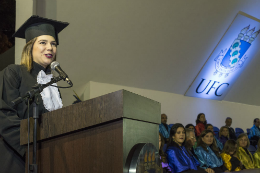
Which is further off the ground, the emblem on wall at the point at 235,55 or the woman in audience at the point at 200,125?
the emblem on wall at the point at 235,55

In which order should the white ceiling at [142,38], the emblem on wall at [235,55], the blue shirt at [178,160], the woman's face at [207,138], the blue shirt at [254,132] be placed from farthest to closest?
the emblem on wall at [235,55], the blue shirt at [254,132], the white ceiling at [142,38], the woman's face at [207,138], the blue shirt at [178,160]

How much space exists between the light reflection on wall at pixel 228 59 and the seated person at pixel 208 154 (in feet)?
11.3

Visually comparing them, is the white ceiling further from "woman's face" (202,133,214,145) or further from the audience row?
"woman's face" (202,133,214,145)

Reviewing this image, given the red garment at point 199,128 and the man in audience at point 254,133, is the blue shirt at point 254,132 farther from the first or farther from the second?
the red garment at point 199,128

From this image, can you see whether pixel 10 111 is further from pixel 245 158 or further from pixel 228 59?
pixel 228 59

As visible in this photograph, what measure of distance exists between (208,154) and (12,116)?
4.36 meters

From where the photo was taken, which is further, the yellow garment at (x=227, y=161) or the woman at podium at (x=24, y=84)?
the yellow garment at (x=227, y=161)

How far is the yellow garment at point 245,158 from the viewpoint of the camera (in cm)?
615

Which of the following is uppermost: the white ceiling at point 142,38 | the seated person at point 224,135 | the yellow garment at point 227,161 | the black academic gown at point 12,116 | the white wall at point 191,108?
the white ceiling at point 142,38

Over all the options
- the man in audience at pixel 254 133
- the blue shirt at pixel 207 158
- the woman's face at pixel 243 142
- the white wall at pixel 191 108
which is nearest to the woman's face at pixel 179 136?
the blue shirt at pixel 207 158

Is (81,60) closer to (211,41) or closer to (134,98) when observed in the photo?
(211,41)

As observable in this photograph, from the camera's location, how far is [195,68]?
856 centimetres

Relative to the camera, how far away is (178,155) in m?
4.44

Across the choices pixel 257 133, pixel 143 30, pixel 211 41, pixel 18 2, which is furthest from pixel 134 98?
pixel 257 133
